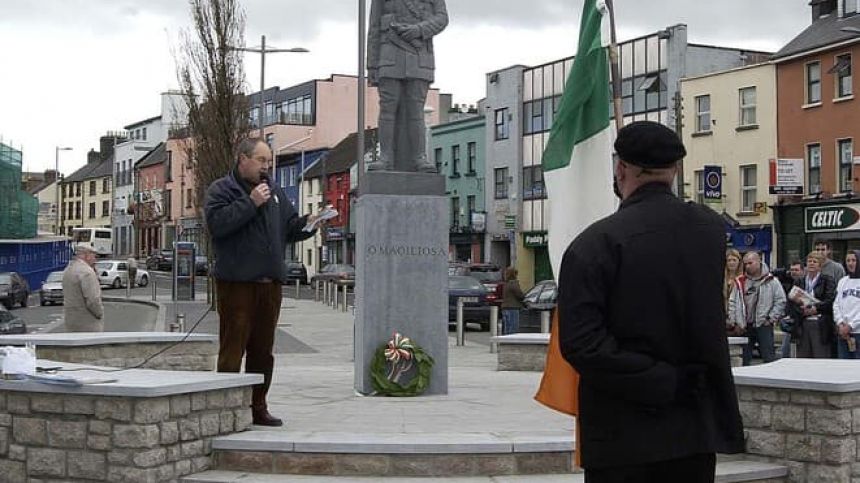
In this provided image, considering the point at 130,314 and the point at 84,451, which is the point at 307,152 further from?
the point at 84,451

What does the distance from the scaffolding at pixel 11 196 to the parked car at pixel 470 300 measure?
3268 centimetres

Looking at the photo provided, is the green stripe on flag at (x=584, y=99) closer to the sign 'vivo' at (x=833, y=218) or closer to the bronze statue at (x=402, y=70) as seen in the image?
the bronze statue at (x=402, y=70)

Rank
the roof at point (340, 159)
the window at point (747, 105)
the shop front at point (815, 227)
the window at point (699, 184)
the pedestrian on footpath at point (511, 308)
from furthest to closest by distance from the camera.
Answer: the roof at point (340, 159)
the window at point (699, 184)
the window at point (747, 105)
the shop front at point (815, 227)
the pedestrian on footpath at point (511, 308)

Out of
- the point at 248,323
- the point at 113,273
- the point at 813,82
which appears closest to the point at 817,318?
the point at 248,323

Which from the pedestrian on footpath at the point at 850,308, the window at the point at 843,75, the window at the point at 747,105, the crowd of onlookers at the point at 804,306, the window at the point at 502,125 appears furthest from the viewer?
the window at the point at 502,125

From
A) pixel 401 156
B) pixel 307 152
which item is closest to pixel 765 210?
pixel 401 156

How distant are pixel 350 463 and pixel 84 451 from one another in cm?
171

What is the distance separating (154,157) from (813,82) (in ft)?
234

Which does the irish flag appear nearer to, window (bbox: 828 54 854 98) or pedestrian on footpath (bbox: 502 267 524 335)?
pedestrian on footpath (bbox: 502 267 524 335)

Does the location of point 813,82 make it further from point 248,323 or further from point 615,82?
point 248,323

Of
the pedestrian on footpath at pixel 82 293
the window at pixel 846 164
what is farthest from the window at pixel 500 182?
the pedestrian on footpath at pixel 82 293

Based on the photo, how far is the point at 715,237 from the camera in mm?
4129

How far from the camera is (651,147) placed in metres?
4.11

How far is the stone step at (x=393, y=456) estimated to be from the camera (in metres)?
7.36
